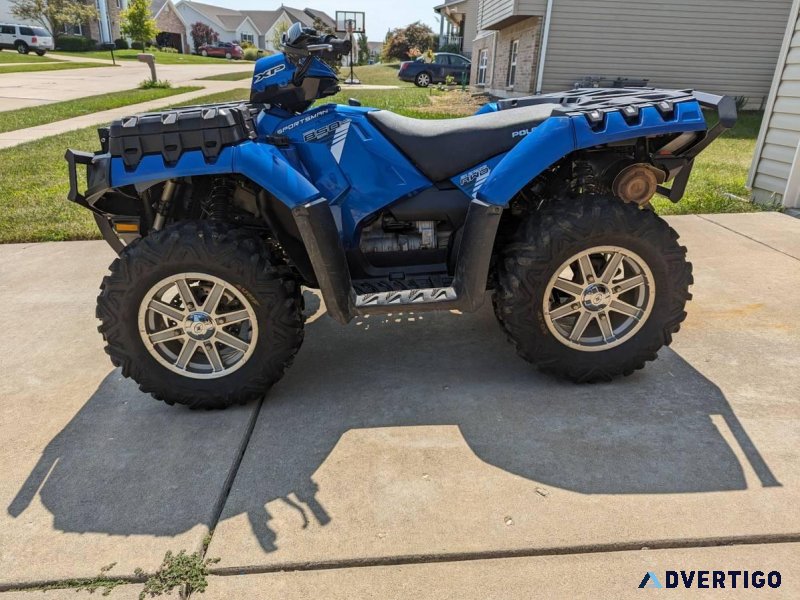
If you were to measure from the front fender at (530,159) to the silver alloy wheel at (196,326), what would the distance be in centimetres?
127

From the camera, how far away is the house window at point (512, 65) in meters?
17.4

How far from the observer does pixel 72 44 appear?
51344mm

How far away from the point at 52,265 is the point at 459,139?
12.2ft

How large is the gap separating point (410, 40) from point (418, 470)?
59855mm

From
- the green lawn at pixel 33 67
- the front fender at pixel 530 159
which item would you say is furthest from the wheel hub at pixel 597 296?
the green lawn at pixel 33 67

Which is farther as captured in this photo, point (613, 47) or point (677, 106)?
point (613, 47)

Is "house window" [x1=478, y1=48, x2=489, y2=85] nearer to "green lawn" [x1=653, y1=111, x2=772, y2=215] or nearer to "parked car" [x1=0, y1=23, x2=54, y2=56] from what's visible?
"green lawn" [x1=653, y1=111, x2=772, y2=215]

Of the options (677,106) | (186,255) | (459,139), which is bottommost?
(186,255)

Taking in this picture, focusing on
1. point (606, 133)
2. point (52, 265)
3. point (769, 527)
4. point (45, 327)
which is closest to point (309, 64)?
point (606, 133)

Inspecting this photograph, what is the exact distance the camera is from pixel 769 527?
2109mm

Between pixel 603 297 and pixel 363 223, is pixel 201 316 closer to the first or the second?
pixel 363 223

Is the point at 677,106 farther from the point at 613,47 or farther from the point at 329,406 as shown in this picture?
the point at 613,47

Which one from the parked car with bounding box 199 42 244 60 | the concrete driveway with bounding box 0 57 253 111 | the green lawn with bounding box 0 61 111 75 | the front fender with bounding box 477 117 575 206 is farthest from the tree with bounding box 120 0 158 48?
the front fender with bounding box 477 117 575 206

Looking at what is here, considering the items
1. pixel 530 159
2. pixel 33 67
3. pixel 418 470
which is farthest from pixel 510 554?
pixel 33 67
